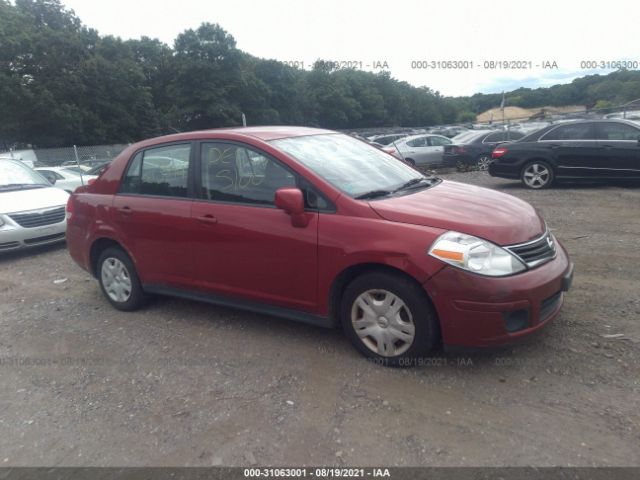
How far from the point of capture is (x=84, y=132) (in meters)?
43.7

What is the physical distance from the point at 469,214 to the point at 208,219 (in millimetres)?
2004

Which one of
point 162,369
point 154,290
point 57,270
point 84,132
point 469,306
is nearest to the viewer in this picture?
point 469,306

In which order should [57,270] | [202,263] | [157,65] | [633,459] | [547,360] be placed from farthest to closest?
[157,65], [57,270], [202,263], [547,360], [633,459]

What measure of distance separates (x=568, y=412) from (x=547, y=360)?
1.88 ft

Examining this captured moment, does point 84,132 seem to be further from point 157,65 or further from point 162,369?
point 162,369

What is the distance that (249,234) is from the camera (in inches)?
148

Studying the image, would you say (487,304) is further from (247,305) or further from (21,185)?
(21,185)

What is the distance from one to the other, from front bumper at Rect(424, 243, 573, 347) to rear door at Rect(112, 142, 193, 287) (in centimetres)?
215

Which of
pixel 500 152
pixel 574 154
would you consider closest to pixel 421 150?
pixel 500 152

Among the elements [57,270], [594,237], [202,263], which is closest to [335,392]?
[202,263]

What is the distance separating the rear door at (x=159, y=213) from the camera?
4.19 metres

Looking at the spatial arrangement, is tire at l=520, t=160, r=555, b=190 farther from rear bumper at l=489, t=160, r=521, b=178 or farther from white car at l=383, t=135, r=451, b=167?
white car at l=383, t=135, r=451, b=167

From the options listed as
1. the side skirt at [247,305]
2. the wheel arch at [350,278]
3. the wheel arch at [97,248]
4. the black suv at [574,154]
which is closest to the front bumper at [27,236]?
the wheel arch at [97,248]

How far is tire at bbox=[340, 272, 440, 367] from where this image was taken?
10.4 ft
